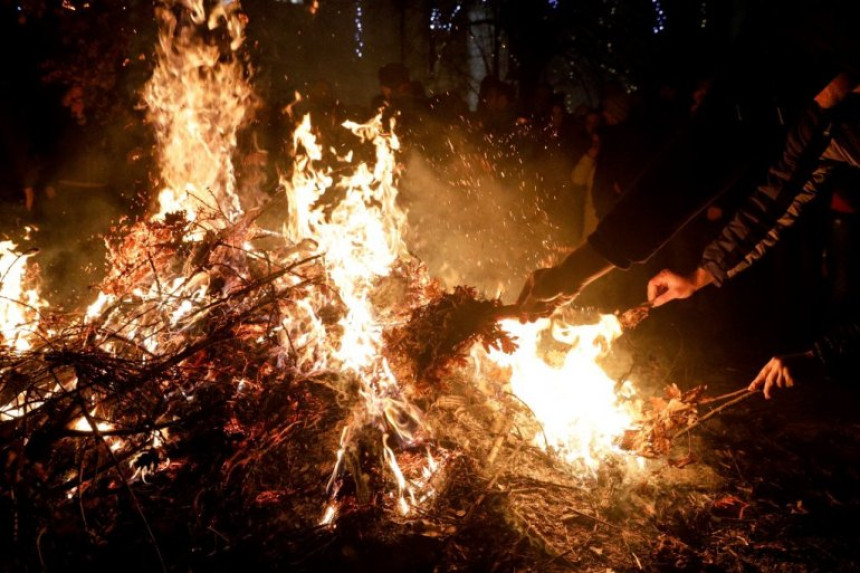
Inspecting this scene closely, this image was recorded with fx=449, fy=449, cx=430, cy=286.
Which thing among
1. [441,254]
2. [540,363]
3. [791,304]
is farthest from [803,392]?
[441,254]

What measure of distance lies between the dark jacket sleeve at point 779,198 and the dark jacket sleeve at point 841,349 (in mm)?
707

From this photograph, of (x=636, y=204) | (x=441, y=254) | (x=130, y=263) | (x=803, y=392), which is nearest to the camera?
(x=636, y=204)

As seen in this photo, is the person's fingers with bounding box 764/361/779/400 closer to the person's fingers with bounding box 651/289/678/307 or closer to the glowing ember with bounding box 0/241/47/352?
the person's fingers with bounding box 651/289/678/307

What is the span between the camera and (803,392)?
168 inches

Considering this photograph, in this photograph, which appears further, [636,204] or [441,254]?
[441,254]

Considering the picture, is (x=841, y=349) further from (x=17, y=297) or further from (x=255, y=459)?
(x=17, y=297)

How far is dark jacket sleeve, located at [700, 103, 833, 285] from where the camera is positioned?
2.15 m

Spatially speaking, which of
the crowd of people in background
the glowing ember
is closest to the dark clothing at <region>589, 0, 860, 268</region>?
the crowd of people in background

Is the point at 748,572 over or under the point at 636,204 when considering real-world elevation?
under

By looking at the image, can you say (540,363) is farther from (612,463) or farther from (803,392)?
(803,392)

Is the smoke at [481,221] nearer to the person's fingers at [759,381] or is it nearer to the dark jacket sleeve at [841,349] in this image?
the person's fingers at [759,381]

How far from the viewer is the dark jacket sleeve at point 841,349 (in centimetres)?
215

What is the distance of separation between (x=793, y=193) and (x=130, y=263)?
4946mm

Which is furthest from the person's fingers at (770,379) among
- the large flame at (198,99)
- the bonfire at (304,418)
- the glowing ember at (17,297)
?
the glowing ember at (17,297)
